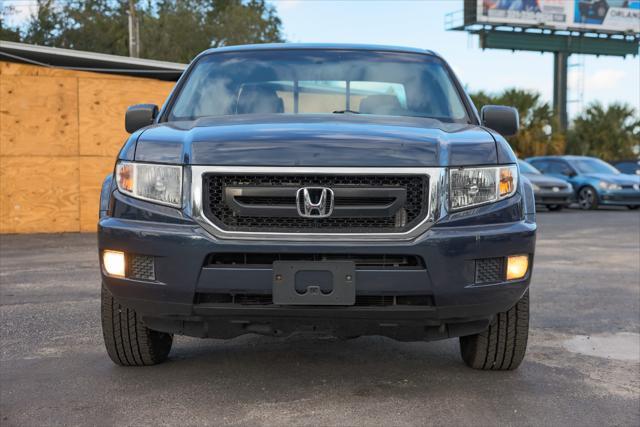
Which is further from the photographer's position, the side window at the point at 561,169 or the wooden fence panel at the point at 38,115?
the side window at the point at 561,169

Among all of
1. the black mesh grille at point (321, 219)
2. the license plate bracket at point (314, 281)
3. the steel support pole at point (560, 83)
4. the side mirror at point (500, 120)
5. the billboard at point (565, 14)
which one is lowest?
the license plate bracket at point (314, 281)

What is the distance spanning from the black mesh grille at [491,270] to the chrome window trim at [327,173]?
0.28m

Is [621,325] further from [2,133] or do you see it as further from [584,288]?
[2,133]

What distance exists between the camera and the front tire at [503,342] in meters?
4.01

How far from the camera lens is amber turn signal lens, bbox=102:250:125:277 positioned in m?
3.50

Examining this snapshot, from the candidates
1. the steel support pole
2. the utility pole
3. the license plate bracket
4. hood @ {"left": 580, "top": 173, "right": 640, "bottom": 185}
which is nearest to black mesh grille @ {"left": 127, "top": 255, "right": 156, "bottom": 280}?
the license plate bracket

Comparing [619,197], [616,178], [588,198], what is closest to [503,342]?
[619,197]

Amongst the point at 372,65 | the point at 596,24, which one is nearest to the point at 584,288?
the point at 372,65

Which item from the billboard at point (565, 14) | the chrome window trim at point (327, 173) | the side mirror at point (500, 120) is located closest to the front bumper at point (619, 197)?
the side mirror at point (500, 120)

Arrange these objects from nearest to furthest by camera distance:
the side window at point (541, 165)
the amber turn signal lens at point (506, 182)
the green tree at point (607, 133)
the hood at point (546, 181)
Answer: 1. the amber turn signal lens at point (506, 182)
2. the hood at point (546, 181)
3. the side window at point (541, 165)
4. the green tree at point (607, 133)

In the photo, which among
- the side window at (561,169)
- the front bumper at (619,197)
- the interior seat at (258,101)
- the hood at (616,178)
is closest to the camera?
the interior seat at (258,101)

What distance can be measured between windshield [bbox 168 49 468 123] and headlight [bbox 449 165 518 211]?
0.88 metres

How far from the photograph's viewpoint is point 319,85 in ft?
15.3

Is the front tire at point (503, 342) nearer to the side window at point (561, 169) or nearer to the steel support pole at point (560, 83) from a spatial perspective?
the side window at point (561, 169)
